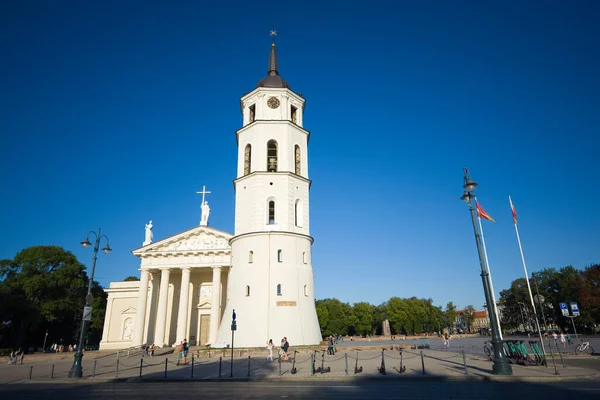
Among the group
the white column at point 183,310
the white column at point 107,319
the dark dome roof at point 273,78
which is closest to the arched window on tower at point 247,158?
the dark dome roof at point 273,78

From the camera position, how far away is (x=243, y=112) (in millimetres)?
38656

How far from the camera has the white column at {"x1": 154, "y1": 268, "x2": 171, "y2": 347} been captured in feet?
137

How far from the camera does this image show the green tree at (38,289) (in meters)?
45.9

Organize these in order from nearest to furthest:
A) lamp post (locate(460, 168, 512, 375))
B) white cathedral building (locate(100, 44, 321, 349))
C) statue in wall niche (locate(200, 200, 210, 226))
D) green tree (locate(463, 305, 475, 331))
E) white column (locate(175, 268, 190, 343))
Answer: lamp post (locate(460, 168, 512, 375)), white cathedral building (locate(100, 44, 321, 349)), white column (locate(175, 268, 190, 343)), statue in wall niche (locate(200, 200, 210, 226)), green tree (locate(463, 305, 475, 331))

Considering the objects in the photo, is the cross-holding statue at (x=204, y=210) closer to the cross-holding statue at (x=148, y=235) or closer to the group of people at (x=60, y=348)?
the cross-holding statue at (x=148, y=235)

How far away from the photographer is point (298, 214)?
33531mm

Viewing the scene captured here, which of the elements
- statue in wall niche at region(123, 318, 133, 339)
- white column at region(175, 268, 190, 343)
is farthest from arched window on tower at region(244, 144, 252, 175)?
statue in wall niche at region(123, 318, 133, 339)

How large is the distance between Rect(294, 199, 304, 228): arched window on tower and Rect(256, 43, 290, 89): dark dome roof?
12256mm

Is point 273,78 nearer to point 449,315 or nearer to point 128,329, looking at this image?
point 128,329

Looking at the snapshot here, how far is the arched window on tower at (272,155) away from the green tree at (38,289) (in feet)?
115

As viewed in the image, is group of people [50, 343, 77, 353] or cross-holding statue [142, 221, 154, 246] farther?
group of people [50, 343, 77, 353]

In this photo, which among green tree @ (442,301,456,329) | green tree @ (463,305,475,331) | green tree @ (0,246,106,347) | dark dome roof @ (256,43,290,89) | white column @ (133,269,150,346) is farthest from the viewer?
green tree @ (463,305,475,331)

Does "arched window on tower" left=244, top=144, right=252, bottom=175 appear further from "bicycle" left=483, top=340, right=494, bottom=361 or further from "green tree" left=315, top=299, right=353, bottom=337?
"green tree" left=315, top=299, right=353, bottom=337

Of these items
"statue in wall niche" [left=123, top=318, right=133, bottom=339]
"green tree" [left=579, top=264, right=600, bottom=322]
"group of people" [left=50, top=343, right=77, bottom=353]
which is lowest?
"group of people" [left=50, top=343, right=77, bottom=353]
